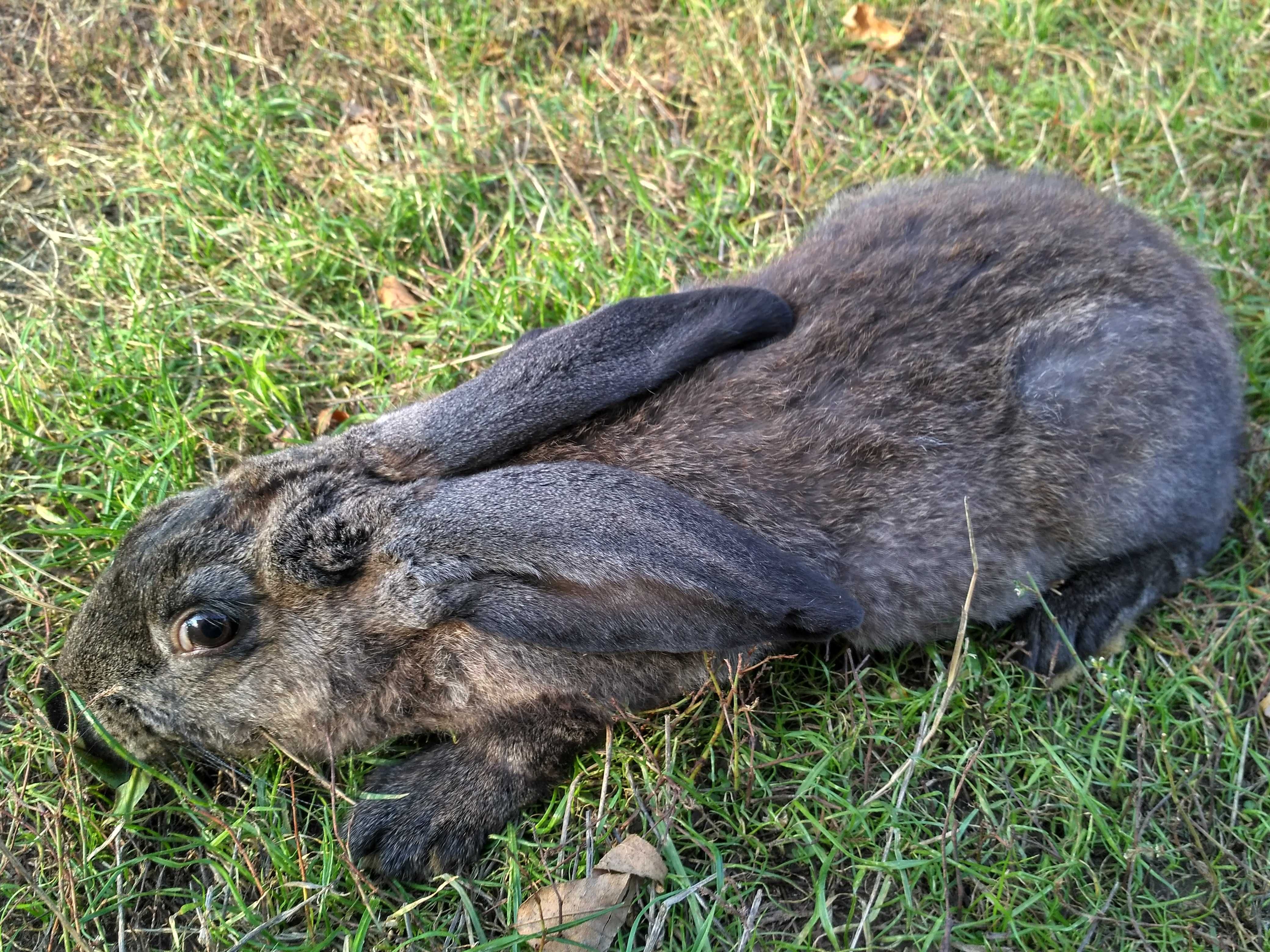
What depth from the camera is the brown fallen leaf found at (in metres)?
3.34

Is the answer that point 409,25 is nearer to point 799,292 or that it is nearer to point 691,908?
point 799,292

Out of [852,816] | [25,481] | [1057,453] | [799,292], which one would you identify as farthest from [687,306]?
[25,481]

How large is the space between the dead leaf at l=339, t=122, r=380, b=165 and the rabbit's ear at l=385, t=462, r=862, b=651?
2.84m

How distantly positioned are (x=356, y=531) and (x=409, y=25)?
3608 millimetres

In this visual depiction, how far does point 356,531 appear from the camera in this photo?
3.66 metres

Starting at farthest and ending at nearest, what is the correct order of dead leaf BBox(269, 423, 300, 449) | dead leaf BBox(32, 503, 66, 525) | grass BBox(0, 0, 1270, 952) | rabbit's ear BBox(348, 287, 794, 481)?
dead leaf BBox(269, 423, 300, 449) < dead leaf BBox(32, 503, 66, 525) < rabbit's ear BBox(348, 287, 794, 481) < grass BBox(0, 0, 1270, 952)

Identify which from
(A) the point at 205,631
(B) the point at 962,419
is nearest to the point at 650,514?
(B) the point at 962,419

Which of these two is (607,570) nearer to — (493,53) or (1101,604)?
(1101,604)

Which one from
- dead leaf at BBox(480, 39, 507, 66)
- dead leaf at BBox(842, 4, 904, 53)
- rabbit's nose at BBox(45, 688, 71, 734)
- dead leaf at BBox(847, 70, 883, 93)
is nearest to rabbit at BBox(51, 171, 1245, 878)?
rabbit's nose at BBox(45, 688, 71, 734)

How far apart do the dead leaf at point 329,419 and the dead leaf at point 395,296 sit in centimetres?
63

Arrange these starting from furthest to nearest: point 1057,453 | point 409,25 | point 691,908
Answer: point 409,25, point 1057,453, point 691,908

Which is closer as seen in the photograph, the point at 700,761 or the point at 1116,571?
the point at 700,761

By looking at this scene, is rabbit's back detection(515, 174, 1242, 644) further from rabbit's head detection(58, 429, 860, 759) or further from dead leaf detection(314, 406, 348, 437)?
dead leaf detection(314, 406, 348, 437)

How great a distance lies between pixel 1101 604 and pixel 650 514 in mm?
2062
